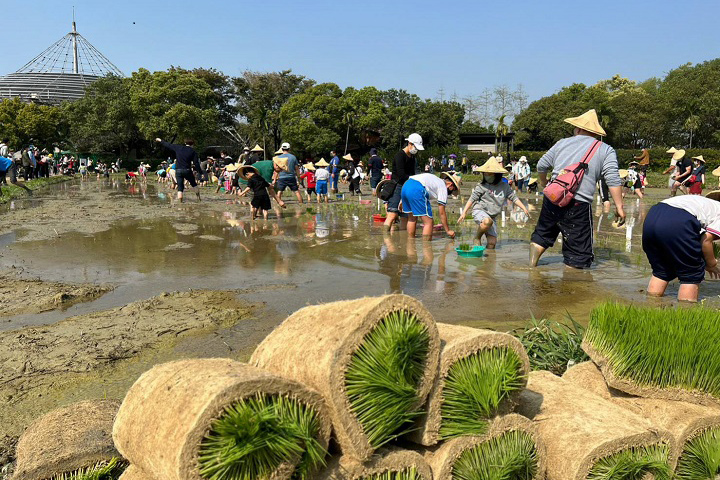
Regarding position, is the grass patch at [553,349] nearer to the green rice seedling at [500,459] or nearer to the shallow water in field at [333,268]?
the shallow water in field at [333,268]

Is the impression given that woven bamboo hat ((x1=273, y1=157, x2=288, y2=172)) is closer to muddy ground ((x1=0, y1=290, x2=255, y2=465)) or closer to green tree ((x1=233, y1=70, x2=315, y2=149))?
muddy ground ((x1=0, y1=290, x2=255, y2=465))

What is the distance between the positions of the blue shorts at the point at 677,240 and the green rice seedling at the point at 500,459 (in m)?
3.58

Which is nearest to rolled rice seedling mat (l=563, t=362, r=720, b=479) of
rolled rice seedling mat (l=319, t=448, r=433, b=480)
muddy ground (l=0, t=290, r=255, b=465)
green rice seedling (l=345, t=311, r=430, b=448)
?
rolled rice seedling mat (l=319, t=448, r=433, b=480)

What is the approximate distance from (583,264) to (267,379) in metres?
6.41

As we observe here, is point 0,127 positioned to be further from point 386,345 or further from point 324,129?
point 386,345

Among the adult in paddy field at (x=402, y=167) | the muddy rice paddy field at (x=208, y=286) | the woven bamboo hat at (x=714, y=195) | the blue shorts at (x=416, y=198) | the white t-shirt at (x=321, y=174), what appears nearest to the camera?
the muddy rice paddy field at (x=208, y=286)

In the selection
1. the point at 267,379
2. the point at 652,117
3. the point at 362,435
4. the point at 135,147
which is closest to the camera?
the point at 267,379

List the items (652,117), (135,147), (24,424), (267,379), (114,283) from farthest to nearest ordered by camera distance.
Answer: (135,147), (652,117), (114,283), (24,424), (267,379)

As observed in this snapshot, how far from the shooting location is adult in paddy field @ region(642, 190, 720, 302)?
5453 mm

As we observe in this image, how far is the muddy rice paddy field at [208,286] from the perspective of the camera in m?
4.64

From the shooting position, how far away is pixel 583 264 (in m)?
7.71

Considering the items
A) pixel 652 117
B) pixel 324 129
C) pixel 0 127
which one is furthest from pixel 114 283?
pixel 0 127

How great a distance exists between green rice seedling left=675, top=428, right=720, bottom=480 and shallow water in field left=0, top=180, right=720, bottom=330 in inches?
94.6

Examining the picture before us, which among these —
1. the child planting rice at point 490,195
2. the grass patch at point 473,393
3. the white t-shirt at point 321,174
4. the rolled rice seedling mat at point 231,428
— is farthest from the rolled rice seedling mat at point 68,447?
the white t-shirt at point 321,174
